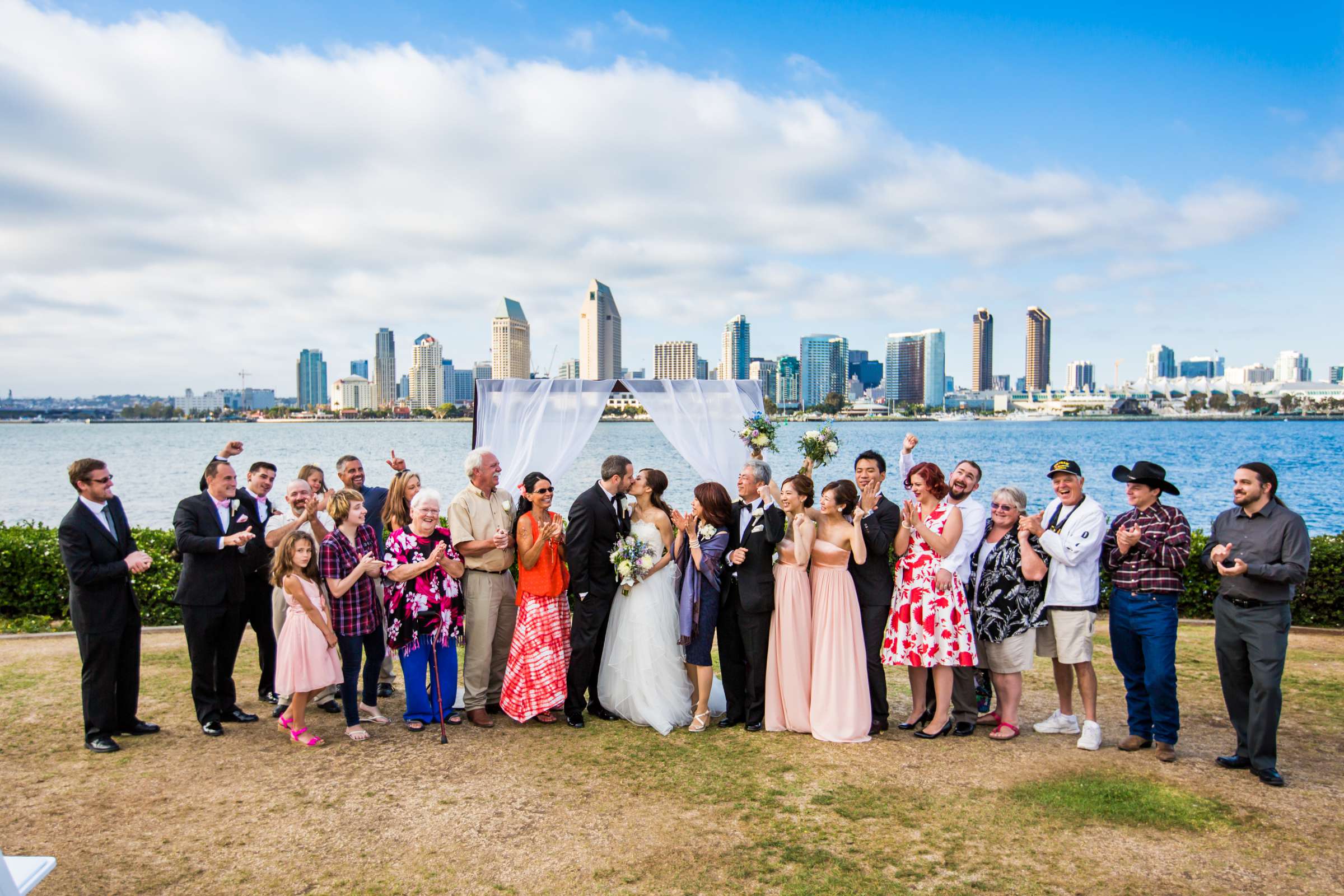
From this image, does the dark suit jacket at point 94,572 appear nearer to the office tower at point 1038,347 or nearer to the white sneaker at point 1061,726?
the white sneaker at point 1061,726

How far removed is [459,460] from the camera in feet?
144

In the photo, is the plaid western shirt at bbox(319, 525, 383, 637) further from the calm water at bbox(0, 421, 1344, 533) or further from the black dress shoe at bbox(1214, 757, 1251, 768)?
the calm water at bbox(0, 421, 1344, 533)

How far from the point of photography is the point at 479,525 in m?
5.64

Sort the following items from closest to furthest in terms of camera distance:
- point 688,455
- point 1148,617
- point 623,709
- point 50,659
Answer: point 1148,617 → point 623,709 → point 50,659 → point 688,455

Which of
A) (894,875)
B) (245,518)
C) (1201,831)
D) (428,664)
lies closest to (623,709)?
(428,664)

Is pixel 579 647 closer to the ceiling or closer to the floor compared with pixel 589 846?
closer to the ceiling

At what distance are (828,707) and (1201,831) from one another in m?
2.13

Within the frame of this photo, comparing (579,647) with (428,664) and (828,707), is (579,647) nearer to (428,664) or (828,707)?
(428,664)

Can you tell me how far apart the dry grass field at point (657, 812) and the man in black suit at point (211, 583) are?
307 mm

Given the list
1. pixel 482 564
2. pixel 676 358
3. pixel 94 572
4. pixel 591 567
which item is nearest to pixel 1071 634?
pixel 591 567

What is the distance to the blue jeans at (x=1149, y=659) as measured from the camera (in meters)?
4.90

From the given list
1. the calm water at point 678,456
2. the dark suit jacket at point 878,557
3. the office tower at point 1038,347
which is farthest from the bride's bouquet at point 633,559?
the office tower at point 1038,347

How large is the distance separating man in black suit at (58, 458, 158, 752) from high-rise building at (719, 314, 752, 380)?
10.00 meters

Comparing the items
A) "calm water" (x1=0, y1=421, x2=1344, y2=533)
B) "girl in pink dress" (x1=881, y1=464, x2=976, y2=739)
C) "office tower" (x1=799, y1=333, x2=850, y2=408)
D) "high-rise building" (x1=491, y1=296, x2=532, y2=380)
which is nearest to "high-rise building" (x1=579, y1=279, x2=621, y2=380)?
"high-rise building" (x1=491, y1=296, x2=532, y2=380)
